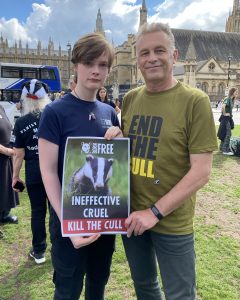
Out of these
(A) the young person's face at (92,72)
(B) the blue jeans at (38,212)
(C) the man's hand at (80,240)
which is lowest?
(B) the blue jeans at (38,212)

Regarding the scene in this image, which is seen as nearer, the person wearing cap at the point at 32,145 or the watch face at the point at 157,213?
the watch face at the point at 157,213

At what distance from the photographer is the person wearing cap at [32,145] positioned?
3584 millimetres

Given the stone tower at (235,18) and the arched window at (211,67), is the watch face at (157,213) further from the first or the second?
the stone tower at (235,18)

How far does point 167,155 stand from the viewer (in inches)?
80.9

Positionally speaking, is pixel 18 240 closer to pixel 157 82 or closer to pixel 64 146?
pixel 64 146

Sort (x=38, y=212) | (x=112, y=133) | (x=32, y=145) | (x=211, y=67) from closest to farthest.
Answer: (x=112, y=133)
(x=32, y=145)
(x=38, y=212)
(x=211, y=67)

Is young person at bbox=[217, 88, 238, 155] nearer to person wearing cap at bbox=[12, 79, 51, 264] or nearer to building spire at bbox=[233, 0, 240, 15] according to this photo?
person wearing cap at bbox=[12, 79, 51, 264]

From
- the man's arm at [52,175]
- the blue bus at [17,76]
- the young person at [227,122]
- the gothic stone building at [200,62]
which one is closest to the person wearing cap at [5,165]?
the man's arm at [52,175]

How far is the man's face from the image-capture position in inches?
78.8

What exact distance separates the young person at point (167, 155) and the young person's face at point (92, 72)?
24cm

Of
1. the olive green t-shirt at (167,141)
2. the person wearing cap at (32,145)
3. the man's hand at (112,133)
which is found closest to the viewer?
the olive green t-shirt at (167,141)

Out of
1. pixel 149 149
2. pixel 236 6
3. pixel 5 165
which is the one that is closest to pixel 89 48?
pixel 149 149

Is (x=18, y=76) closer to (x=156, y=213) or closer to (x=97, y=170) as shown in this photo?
(x=97, y=170)

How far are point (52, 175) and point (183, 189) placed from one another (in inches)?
33.3
